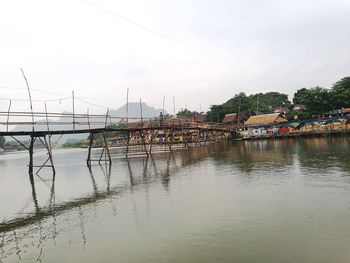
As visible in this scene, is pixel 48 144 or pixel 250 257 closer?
pixel 250 257

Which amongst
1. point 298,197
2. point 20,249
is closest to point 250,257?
point 298,197

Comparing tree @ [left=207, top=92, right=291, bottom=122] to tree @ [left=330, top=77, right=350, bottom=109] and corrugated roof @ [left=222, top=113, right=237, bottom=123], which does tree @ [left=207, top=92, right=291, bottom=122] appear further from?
tree @ [left=330, top=77, right=350, bottom=109]

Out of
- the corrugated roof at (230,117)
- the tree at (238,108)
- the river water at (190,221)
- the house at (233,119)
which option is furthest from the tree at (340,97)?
the river water at (190,221)

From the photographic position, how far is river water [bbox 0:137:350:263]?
8.88m

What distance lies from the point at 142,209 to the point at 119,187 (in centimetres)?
646

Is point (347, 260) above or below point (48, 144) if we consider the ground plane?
below

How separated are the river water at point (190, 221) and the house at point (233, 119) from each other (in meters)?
60.4

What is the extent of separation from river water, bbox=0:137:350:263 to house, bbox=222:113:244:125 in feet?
198

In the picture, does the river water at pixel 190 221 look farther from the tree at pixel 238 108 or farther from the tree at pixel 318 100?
the tree at pixel 238 108

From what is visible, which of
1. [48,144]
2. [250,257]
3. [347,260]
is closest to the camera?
[347,260]

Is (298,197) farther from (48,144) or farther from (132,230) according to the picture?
(48,144)

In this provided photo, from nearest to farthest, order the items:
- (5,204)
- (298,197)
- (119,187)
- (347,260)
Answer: (347,260) → (298,197) → (5,204) → (119,187)

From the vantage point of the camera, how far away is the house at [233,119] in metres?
80.3

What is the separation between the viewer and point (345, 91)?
62406mm
